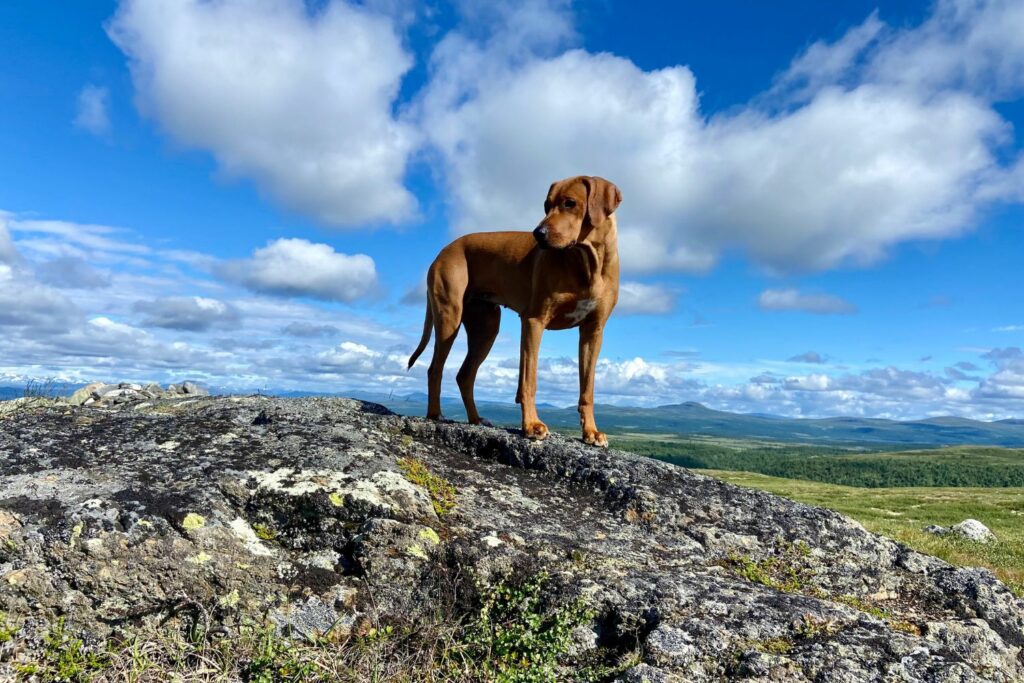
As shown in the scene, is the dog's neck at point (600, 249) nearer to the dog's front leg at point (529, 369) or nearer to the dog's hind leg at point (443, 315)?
the dog's front leg at point (529, 369)

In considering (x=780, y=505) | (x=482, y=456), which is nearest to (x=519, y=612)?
(x=482, y=456)

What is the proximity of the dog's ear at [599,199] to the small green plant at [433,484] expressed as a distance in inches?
122

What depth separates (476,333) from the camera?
813cm

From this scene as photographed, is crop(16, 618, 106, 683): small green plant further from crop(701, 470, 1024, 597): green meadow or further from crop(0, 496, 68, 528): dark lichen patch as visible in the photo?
crop(701, 470, 1024, 597): green meadow

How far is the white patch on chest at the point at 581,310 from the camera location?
6.86 metres

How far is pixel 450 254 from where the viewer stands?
7.66 metres

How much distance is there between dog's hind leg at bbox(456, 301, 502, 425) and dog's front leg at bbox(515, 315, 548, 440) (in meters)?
1.25

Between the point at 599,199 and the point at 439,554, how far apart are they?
4.06 meters

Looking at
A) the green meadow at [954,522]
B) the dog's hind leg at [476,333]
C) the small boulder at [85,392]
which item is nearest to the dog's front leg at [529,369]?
the dog's hind leg at [476,333]

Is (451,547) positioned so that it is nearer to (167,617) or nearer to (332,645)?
(332,645)

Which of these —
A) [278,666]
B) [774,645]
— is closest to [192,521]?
[278,666]

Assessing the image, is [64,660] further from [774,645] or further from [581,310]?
[581,310]

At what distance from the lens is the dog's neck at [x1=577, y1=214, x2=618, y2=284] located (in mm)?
6605

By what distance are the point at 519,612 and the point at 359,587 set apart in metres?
1.04
